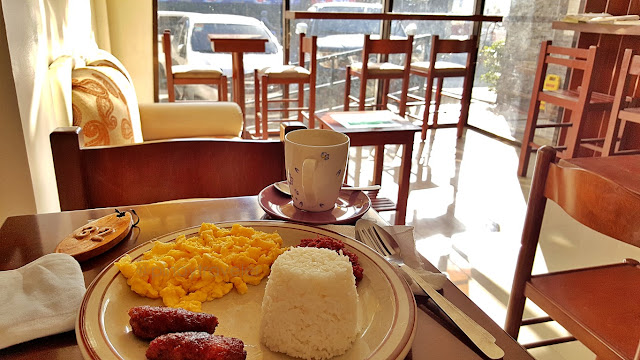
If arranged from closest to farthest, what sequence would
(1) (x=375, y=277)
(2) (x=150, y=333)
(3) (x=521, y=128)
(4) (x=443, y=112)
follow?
1. (2) (x=150, y=333)
2. (1) (x=375, y=277)
3. (3) (x=521, y=128)
4. (4) (x=443, y=112)

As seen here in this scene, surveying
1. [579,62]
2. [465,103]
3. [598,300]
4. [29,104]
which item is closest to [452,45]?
[465,103]

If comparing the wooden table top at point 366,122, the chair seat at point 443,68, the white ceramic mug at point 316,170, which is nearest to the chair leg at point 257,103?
the wooden table top at point 366,122

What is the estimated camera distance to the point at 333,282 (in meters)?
0.49

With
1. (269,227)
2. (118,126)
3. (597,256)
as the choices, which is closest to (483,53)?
(597,256)

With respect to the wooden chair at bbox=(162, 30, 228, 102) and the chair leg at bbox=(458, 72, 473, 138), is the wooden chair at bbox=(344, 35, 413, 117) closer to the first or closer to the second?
the chair leg at bbox=(458, 72, 473, 138)

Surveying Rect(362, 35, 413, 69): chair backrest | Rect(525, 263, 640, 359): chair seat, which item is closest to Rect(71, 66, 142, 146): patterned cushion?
Rect(525, 263, 640, 359): chair seat

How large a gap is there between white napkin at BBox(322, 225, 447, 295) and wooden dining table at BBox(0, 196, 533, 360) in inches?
0.5

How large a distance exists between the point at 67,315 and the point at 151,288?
0.29 ft

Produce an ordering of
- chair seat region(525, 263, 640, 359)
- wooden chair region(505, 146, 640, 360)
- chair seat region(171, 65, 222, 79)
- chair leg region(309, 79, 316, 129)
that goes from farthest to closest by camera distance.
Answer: chair leg region(309, 79, 316, 129) → chair seat region(171, 65, 222, 79) → chair seat region(525, 263, 640, 359) → wooden chair region(505, 146, 640, 360)

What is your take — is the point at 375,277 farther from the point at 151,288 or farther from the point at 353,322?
the point at 151,288

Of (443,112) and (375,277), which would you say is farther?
(443,112)

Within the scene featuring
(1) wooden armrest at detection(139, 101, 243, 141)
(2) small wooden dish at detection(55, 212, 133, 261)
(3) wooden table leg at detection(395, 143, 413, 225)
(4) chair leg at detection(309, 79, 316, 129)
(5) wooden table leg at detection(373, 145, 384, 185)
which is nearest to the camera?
(2) small wooden dish at detection(55, 212, 133, 261)

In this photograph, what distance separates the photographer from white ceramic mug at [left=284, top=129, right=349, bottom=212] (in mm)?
756

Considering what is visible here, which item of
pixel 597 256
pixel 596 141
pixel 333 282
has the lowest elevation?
pixel 597 256
